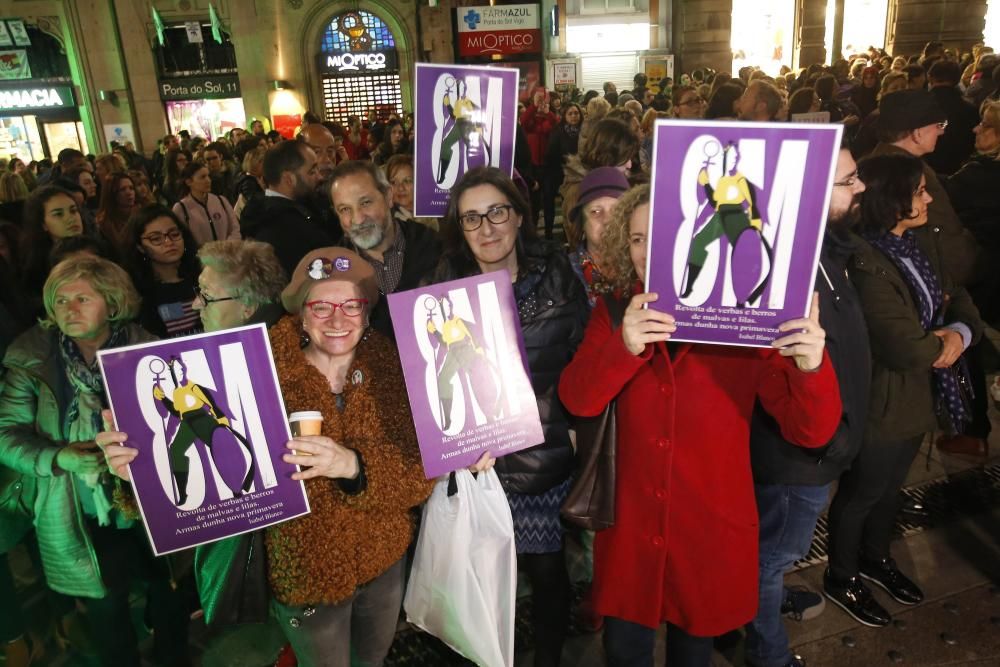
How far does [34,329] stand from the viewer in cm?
247

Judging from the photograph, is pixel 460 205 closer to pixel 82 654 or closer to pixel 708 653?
pixel 708 653

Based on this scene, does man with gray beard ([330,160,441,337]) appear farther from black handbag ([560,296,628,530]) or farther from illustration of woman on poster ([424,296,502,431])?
black handbag ([560,296,628,530])

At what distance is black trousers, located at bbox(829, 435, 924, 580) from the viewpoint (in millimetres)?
2889

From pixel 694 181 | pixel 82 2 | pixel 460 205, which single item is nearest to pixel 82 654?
pixel 460 205

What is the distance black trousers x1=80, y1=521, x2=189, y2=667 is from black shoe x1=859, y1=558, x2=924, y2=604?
3.19 m

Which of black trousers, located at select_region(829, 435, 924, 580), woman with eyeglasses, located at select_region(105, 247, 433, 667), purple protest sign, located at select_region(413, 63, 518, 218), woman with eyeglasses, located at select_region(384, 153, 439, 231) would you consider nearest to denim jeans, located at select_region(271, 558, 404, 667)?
woman with eyeglasses, located at select_region(105, 247, 433, 667)

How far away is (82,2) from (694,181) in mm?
24552

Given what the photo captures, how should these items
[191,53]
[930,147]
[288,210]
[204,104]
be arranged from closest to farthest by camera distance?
[930,147], [288,210], [191,53], [204,104]

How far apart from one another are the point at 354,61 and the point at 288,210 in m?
19.9

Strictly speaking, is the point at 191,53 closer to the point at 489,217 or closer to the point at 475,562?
the point at 489,217

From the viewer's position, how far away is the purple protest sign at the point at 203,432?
5.82 ft

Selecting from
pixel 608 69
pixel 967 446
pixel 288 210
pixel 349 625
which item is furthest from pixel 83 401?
pixel 608 69

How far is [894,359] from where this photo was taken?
2.70 meters

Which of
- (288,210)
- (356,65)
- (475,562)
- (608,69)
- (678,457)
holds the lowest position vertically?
(475,562)
